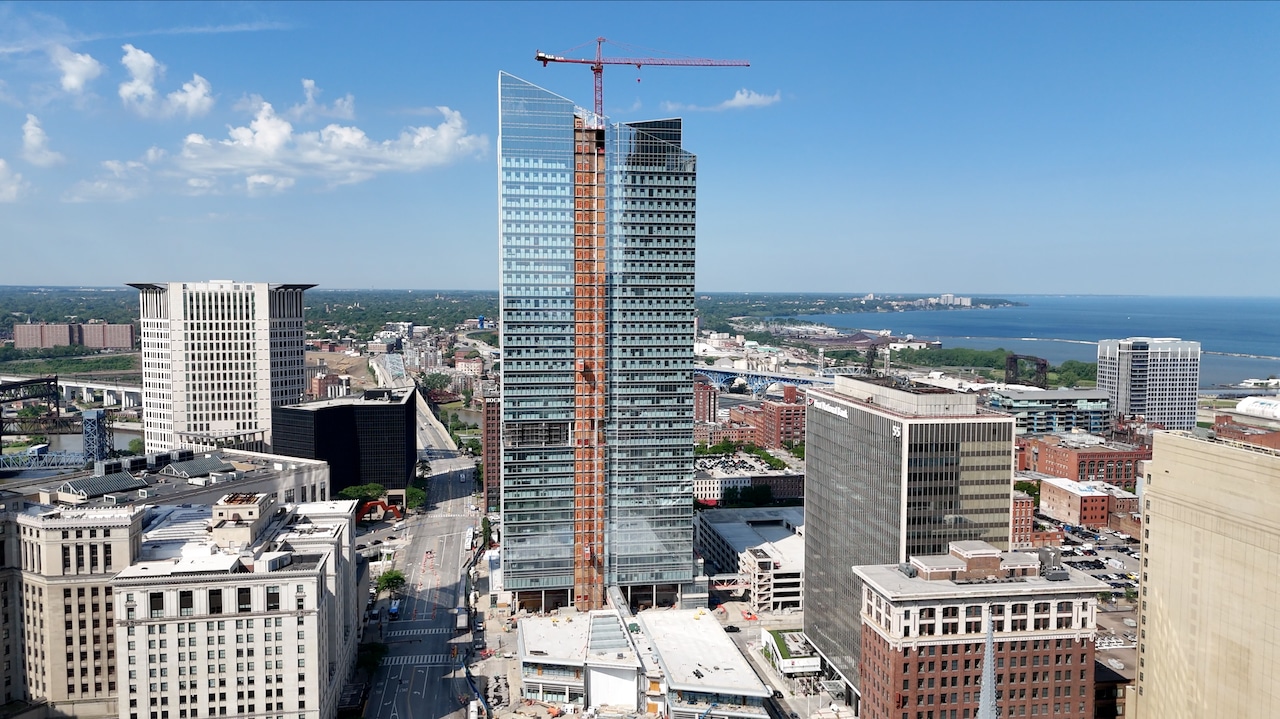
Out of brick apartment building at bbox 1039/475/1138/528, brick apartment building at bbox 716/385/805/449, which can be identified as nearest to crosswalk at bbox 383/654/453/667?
brick apartment building at bbox 1039/475/1138/528

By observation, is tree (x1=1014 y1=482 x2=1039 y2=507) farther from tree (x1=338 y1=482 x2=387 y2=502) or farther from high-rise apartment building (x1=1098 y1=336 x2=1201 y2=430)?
tree (x1=338 y1=482 x2=387 y2=502)

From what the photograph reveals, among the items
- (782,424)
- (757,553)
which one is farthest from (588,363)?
(782,424)

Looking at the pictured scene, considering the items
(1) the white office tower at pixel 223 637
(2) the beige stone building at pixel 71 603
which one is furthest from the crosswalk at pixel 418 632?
(2) the beige stone building at pixel 71 603

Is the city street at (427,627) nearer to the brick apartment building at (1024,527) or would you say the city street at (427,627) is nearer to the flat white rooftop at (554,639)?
the flat white rooftop at (554,639)

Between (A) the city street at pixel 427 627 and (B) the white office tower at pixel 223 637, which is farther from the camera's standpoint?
(A) the city street at pixel 427 627

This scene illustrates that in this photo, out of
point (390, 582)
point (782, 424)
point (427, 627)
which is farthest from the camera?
point (782, 424)

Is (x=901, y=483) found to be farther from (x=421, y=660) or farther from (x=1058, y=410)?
(x=1058, y=410)
